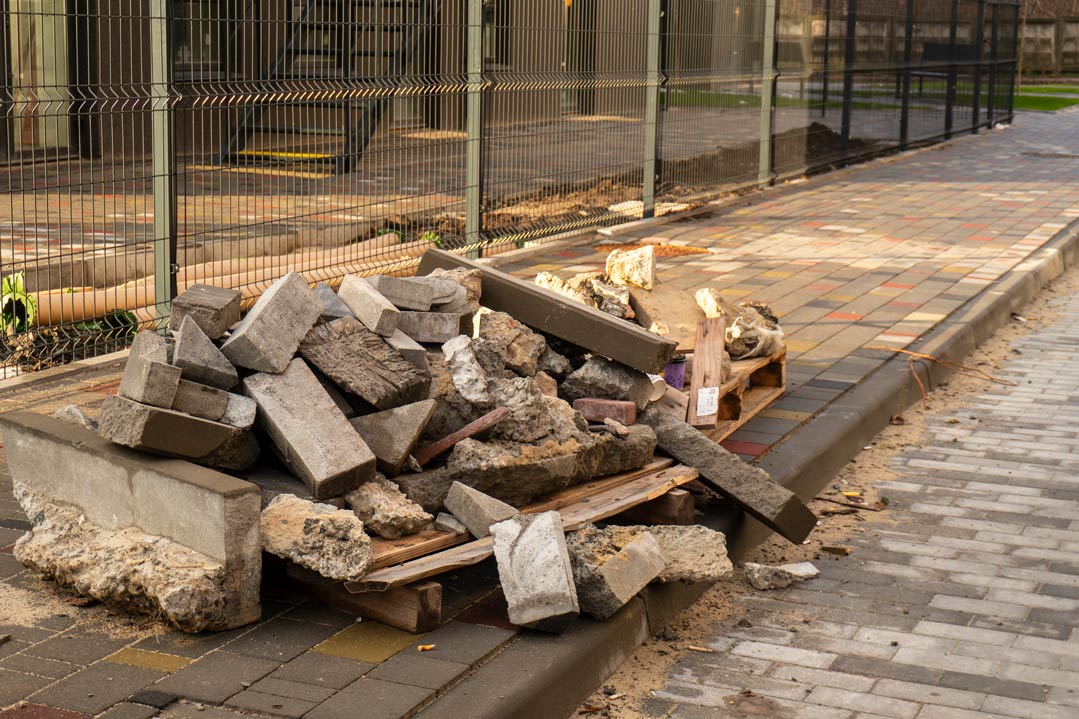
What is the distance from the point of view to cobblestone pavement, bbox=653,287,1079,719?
383 cm

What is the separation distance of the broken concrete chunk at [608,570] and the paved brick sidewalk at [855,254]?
1.71 metres

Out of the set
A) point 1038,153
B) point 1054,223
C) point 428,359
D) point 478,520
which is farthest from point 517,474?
point 1038,153

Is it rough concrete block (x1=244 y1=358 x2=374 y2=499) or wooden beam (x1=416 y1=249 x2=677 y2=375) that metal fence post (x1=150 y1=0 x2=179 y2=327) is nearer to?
wooden beam (x1=416 y1=249 x2=677 y2=375)

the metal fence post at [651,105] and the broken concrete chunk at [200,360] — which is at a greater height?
the metal fence post at [651,105]

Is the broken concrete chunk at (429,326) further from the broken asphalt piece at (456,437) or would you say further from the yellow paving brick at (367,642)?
the yellow paving brick at (367,642)

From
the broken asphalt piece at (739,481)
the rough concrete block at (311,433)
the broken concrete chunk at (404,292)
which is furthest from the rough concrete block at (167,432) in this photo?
the broken asphalt piece at (739,481)

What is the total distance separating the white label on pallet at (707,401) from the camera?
5504 mm

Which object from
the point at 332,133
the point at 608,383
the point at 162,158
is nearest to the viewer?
the point at 608,383

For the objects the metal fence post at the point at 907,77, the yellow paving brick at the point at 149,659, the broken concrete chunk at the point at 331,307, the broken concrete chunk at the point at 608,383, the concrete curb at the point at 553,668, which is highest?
the metal fence post at the point at 907,77

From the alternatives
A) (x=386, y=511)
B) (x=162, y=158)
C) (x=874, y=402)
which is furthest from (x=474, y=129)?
(x=386, y=511)

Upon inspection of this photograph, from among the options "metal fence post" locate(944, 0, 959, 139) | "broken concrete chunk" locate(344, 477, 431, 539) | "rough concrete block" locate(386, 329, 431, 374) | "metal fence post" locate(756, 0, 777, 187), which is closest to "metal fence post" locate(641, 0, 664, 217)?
"metal fence post" locate(756, 0, 777, 187)

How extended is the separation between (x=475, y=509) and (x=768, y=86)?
38.8 feet

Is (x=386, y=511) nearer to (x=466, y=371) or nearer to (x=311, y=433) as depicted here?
(x=311, y=433)

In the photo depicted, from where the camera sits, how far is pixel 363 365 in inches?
176
